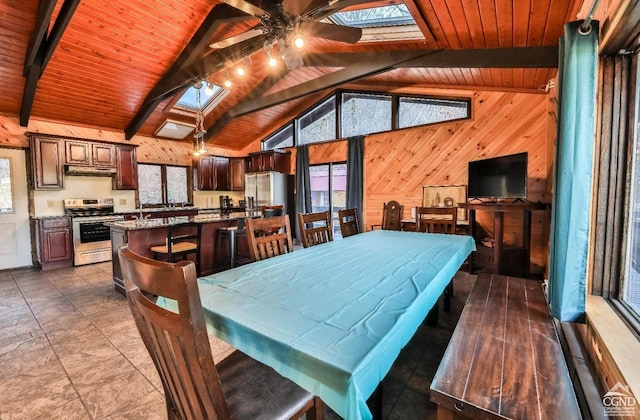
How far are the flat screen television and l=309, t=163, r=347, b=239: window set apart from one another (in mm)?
2723

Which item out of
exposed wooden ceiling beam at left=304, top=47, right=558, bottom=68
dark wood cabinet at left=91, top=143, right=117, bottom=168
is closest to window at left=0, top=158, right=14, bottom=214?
dark wood cabinet at left=91, top=143, right=117, bottom=168

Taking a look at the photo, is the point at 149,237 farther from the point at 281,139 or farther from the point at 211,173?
the point at 281,139

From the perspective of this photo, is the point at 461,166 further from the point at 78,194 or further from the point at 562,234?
the point at 78,194

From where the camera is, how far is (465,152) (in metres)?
4.54

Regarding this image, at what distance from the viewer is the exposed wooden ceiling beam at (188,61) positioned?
3.38 m

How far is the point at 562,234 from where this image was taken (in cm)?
157

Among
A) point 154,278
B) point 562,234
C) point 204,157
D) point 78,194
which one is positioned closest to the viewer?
point 154,278

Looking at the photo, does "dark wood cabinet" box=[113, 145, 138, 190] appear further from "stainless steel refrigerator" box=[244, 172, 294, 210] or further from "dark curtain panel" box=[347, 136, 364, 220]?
"dark curtain panel" box=[347, 136, 364, 220]

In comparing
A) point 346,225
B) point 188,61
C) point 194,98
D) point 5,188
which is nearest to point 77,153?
point 5,188

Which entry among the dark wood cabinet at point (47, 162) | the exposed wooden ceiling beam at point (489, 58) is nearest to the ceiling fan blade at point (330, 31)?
the exposed wooden ceiling beam at point (489, 58)

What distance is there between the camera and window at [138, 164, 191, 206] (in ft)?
20.3

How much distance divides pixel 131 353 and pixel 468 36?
170 inches

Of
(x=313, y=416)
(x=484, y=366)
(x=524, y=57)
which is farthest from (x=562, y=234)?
(x=524, y=57)

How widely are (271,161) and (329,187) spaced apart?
1.57 meters
